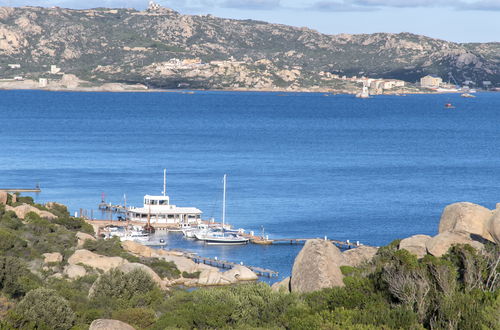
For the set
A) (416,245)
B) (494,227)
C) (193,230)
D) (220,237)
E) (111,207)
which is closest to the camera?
(494,227)

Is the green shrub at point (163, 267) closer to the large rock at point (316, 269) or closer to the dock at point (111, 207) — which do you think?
the large rock at point (316, 269)

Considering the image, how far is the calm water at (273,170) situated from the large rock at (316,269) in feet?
80.3

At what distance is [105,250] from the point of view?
133ft

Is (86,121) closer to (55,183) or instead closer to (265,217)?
(55,183)

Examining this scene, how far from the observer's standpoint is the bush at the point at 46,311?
21156 mm

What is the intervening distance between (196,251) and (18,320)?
33.4 m

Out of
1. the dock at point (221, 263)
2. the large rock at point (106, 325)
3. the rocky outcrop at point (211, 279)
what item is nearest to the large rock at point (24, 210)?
the dock at point (221, 263)

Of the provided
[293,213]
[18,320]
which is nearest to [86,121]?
[293,213]

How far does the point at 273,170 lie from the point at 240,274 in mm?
43488

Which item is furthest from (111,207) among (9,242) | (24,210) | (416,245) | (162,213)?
(416,245)

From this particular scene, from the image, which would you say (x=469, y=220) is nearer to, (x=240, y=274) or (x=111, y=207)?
(x=240, y=274)

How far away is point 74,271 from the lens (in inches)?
1331

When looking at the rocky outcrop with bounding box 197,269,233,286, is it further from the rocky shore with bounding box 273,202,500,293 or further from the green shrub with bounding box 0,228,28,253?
the rocky shore with bounding box 273,202,500,293

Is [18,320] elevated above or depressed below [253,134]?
above
